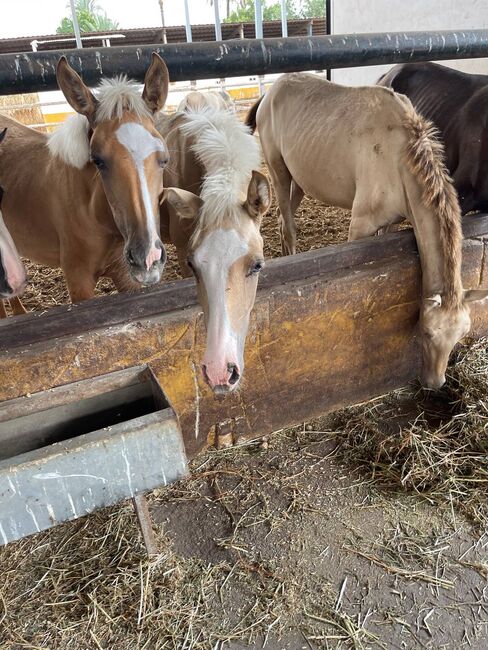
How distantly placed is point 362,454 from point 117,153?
1761mm

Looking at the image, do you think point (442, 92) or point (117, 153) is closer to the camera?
point (117, 153)

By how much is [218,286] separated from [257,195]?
354 millimetres

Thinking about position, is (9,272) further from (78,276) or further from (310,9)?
(310,9)

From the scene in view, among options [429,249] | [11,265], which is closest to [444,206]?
[429,249]

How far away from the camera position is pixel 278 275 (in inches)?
85.7

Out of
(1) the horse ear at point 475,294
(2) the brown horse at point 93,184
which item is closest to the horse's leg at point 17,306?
(2) the brown horse at point 93,184

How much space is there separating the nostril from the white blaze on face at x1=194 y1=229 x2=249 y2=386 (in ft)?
0.04

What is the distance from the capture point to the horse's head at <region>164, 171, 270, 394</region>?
5.25ft

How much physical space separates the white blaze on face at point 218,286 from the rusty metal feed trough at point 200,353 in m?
0.26

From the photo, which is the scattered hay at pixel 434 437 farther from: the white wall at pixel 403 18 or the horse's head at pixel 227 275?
the white wall at pixel 403 18

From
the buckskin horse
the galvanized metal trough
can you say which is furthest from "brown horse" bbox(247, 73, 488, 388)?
the galvanized metal trough

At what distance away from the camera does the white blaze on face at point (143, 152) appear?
73.0 inches

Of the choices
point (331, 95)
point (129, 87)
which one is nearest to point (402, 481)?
point (129, 87)

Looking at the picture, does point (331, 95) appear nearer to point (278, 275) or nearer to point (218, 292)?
point (278, 275)
